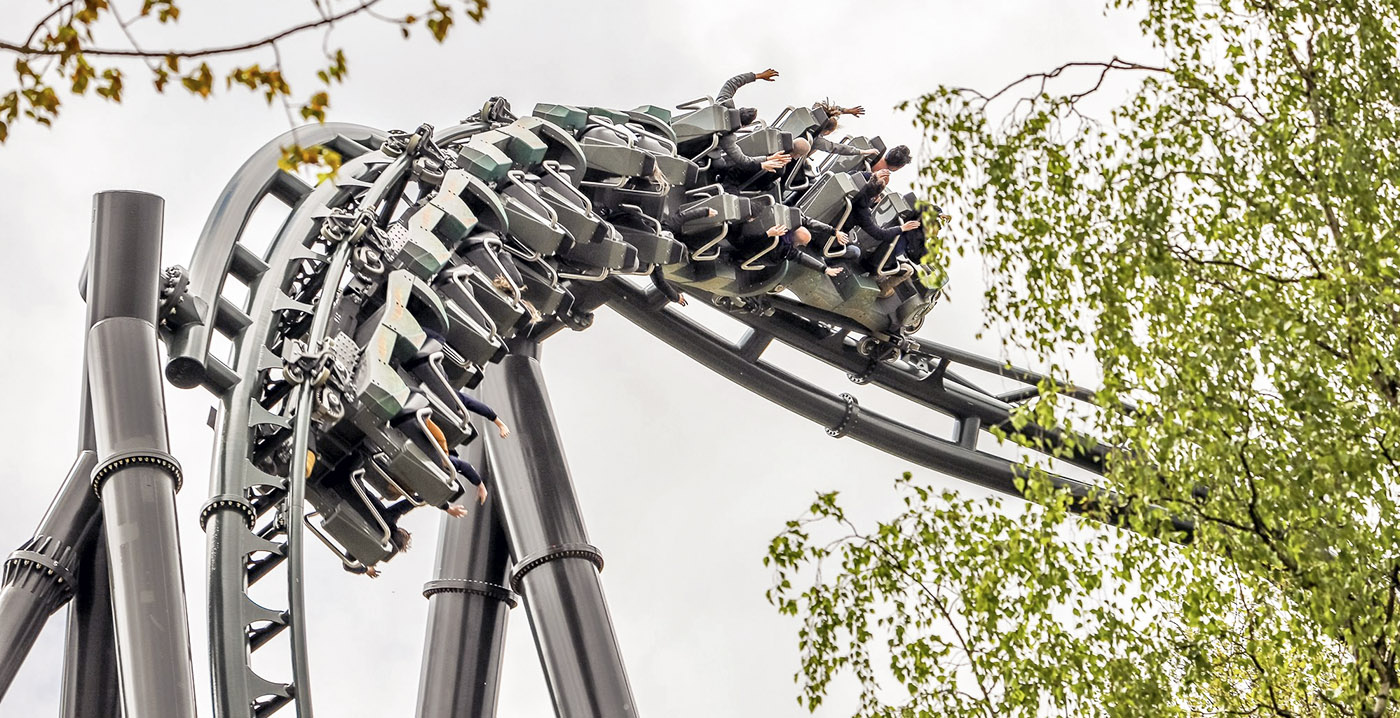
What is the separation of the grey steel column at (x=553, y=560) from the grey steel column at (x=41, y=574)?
268 cm

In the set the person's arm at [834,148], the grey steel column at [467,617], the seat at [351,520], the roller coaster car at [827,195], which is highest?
the person's arm at [834,148]

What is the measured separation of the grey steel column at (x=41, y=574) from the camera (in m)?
7.64

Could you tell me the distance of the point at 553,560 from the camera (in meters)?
9.74

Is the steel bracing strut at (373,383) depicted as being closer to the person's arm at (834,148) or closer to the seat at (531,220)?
the seat at (531,220)

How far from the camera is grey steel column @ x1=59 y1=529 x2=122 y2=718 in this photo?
759cm

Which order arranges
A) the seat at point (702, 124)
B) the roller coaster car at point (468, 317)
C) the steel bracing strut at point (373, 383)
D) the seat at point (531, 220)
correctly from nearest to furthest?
the steel bracing strut at point (373, 383) < the roller coaster car at point (468, 317) < the seat at point (531, 220) < the seat at point (702, 124)

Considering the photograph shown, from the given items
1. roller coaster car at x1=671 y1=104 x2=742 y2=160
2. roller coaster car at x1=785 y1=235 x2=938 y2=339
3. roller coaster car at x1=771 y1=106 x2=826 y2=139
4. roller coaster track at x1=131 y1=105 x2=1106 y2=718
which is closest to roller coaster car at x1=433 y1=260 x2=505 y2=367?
roller coaster track at x1=131 y1=105 x2=1106 y2=718

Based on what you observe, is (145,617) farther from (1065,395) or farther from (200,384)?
(1065,395)

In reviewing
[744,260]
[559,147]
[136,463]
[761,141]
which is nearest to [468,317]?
[136,463]

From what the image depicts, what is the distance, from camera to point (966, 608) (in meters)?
6.17

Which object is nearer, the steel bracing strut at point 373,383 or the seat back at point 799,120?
the steel bracing strut at point 373,383

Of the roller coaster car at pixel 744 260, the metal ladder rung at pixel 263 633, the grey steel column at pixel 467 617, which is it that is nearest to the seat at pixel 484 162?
the grey steel column at pixel 467 617

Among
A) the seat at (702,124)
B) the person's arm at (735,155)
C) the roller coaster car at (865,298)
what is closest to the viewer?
the seat at (702,124)

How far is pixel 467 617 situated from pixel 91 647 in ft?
9.73
